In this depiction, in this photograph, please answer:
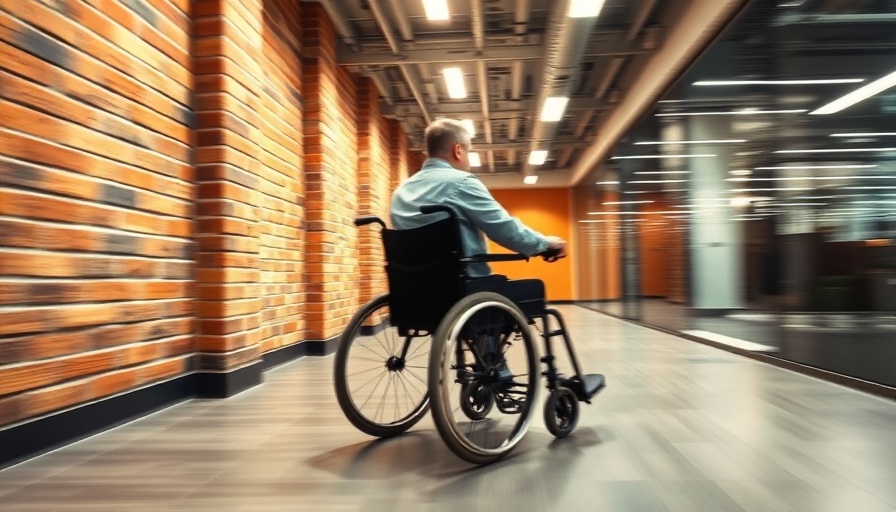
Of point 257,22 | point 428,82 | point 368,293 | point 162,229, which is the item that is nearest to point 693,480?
point 162,229

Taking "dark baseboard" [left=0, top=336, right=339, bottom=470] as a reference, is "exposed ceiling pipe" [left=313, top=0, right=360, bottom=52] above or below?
above

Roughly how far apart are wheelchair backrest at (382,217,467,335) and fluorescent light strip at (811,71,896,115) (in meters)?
2.52

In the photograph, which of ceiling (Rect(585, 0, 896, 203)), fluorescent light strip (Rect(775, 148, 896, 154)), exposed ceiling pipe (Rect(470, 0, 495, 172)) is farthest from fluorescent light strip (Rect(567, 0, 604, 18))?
fluorescent light strip (Rect(775, 148, 896, 154))

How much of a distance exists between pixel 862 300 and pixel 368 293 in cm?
496

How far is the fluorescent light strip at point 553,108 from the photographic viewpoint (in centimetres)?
660

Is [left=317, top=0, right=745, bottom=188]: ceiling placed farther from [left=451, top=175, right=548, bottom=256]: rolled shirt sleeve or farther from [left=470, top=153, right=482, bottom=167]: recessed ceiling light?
[left=451, top=175, right=548, bottom=256]: rolled shirt sleeve

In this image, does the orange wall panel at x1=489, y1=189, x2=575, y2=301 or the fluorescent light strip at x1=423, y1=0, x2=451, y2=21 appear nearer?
the fluorescent light strip at x1=423, y1=0, x2=451, y2=21

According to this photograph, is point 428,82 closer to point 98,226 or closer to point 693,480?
point 98,226

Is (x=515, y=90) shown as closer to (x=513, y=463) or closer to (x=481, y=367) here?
(x=481, y=367)

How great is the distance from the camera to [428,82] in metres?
6.95

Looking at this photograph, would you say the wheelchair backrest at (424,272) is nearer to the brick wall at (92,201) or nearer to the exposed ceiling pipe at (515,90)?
the brick wall at (92,201)

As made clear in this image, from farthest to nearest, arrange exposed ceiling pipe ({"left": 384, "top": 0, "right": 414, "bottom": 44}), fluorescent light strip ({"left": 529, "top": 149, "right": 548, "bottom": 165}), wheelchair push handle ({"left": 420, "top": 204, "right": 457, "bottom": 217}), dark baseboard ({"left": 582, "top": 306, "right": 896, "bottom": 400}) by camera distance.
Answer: fluorescent light strip ({"left": 529, "top": 149, "right": 548, "bottom": 165}) → exposed ceiling pipe ({"left": 384, "top": 0, "right": 414, "bottom": 44}) → dark baseboard ({"left": 582, "top": 306, "right": 896, "bottom": 400}) → wheelchair push handle ({"left": 420, "top": 204, "right": 457, "bottom": 217})

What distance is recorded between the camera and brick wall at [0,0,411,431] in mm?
1794

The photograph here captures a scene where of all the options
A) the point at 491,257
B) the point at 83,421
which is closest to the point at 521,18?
the point at 491,257
